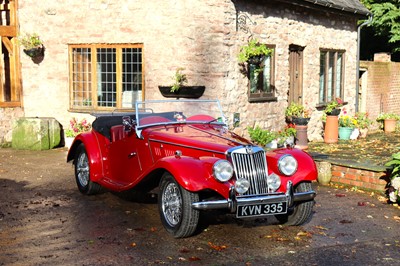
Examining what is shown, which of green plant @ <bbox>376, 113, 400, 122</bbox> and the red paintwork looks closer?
the red paintwork

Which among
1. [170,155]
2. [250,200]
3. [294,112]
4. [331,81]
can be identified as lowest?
[250,200]

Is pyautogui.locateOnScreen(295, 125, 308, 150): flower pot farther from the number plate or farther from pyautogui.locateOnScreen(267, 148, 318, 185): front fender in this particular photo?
the number plate

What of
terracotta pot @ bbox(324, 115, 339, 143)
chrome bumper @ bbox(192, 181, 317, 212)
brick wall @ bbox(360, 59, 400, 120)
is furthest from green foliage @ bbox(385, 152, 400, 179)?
brick wall @ bbox(360, 59, 400, 120)

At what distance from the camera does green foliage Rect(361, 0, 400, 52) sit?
67.8ft

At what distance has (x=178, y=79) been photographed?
11.2 m

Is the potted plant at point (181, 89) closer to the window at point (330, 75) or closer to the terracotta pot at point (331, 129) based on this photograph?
the terracotta pot at point (331, 129)

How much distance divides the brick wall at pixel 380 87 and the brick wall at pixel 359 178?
341 inches

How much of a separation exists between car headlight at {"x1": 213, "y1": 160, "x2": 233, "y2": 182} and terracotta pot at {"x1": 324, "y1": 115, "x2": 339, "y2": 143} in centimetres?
840

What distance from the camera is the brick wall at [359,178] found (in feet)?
27.9

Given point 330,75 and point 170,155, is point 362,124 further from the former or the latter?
point 170,155

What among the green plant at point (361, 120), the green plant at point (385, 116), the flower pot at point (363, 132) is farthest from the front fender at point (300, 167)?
the green plant at point (385, 116)

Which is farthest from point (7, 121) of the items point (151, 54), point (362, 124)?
point (362, 124)

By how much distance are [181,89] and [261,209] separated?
5.65m

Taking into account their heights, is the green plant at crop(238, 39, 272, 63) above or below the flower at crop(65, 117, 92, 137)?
above
